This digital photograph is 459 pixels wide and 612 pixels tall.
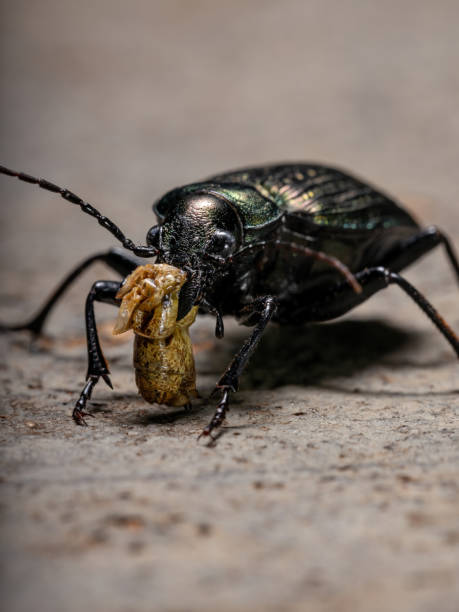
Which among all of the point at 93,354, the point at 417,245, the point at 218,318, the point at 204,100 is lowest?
the point at 93,354

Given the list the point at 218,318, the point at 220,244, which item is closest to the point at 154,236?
the point at 220,244

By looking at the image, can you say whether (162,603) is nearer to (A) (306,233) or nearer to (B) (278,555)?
(B) (278,555)

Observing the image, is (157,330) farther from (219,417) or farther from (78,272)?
(78,272)

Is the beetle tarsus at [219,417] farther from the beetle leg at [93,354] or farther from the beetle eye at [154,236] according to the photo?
the beetle eye at [154,236]

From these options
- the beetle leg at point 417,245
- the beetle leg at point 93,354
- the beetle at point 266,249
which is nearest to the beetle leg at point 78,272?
the beetle at point 266,249

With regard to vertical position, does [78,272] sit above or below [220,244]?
below

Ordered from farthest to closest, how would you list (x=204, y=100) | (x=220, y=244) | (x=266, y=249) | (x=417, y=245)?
(x=204, y=100) < (x=417, y=245) < (x=266, y=249) < (x=220, y=244)

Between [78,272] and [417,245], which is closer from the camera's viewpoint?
[417,245]
